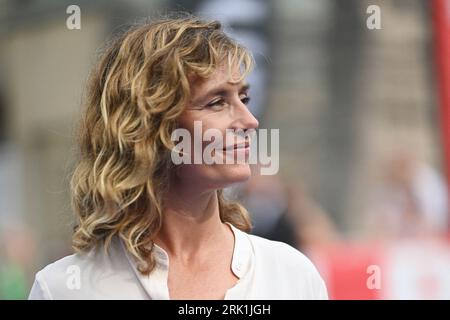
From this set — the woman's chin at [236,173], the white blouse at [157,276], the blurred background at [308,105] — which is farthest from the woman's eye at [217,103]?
the blurred background at [308,105]

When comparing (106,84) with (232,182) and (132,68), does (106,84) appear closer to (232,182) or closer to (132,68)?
(132,68)

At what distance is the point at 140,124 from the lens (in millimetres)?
2295

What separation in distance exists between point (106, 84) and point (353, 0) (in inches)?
385

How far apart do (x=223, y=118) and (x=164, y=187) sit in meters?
0.24

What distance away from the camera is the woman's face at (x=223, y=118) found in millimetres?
2258

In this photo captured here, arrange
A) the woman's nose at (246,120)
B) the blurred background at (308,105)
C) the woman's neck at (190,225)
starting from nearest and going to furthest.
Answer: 1. the woman's nose at (246,120)
2. the woman's neck at (190,225)
3. the blurred background at (308,105)

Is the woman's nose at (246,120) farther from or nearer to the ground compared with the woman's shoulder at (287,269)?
farther from the ground

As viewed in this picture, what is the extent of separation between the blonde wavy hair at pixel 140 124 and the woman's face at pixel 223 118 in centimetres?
2

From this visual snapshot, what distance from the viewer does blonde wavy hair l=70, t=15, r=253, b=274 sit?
7.47ft

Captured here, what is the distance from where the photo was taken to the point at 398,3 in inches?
474

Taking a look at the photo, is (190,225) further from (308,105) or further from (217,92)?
(308,105)

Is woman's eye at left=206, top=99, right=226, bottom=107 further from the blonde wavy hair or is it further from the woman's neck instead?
the woman's neck

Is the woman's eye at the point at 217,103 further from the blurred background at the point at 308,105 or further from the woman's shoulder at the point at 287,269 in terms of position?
the blurred background at the point at 308,105
